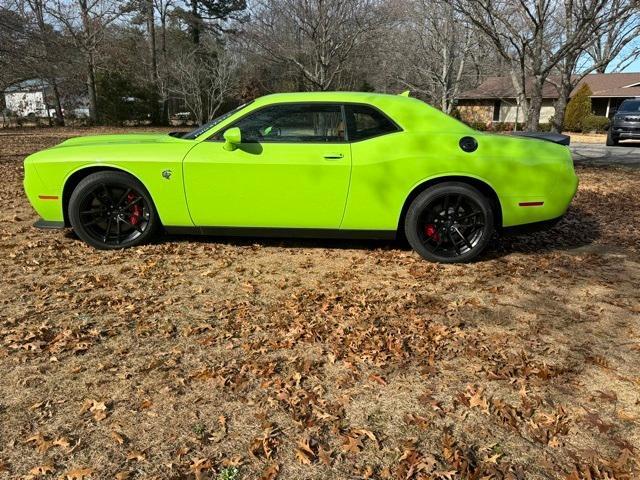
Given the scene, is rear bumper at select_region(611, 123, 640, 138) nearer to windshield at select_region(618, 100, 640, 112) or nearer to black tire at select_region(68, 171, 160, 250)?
windshield at select_region(618, 100, 640, 112)

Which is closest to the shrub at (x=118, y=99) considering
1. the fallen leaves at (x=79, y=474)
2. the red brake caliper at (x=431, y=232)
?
the red brake caliper at (x=431, y=232)

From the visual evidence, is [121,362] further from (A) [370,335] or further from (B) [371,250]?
(B) [371,250]

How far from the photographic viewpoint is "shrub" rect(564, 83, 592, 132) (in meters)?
29.4

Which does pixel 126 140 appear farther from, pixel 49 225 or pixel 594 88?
pixel 594 88

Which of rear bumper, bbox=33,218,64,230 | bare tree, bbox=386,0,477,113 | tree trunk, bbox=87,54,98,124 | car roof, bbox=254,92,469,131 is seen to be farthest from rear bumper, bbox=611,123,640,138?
tree trunk, bbox=87,54,98,124

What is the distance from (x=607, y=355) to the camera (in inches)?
120

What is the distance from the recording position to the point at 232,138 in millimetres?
4262

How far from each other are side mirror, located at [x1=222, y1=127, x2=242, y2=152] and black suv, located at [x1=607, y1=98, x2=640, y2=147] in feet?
Answer: 66.0

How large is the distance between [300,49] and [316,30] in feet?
4.21

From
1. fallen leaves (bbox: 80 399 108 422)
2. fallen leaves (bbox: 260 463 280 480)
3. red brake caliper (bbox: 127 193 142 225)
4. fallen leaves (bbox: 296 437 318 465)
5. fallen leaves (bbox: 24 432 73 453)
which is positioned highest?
red brake caliper (bbox: 127 193 142 225)

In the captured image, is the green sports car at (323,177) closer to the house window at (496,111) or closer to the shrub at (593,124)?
the shrub at (593,124)

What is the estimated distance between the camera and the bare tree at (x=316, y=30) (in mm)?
15836

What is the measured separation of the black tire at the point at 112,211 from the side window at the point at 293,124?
3.13 feet

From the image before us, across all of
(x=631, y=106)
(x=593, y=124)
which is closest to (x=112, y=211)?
(x=631, y=106)
